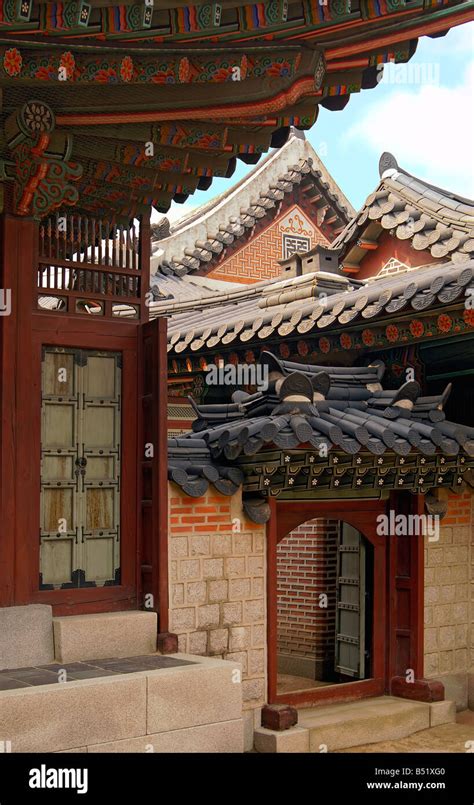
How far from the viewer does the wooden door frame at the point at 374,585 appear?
8.06 meters

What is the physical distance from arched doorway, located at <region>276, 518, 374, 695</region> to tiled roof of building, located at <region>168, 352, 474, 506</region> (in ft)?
5.81

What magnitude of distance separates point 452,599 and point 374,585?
2.76ft

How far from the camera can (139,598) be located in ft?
23.6

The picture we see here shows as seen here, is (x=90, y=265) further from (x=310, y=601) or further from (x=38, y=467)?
(x=310, y=601)

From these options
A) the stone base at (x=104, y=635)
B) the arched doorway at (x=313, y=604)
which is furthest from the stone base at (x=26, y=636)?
the arched doorway at (x=313, y=604)

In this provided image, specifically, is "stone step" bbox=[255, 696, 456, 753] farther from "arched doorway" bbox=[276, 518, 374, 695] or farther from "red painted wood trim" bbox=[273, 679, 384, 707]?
"arched doorway" bbox=[276, 518, 374, 695]

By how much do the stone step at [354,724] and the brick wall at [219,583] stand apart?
1.25 feet

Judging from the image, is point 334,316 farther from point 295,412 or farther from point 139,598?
point 139,598

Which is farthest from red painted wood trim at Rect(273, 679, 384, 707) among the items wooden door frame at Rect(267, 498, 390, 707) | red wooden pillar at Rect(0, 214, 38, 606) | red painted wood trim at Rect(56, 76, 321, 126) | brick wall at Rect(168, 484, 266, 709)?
red painted wood trim at Rect(56, 76, 321, 126)

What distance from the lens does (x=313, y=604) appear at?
11.0m

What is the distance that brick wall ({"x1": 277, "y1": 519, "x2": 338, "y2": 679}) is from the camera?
10.9 metres

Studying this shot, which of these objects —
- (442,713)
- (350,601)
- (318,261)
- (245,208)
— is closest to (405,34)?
(350,601)
